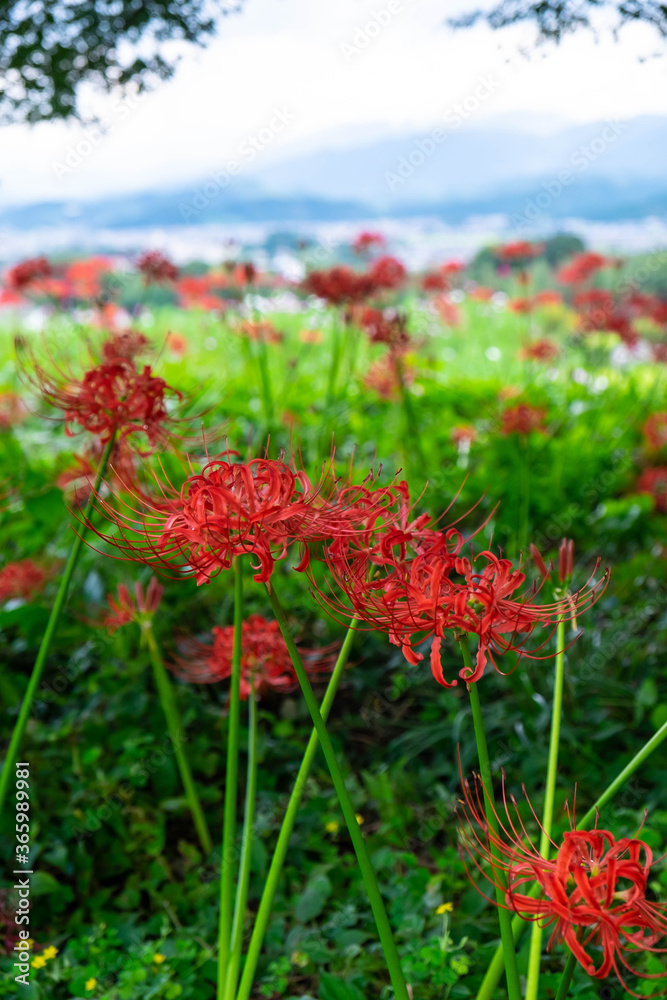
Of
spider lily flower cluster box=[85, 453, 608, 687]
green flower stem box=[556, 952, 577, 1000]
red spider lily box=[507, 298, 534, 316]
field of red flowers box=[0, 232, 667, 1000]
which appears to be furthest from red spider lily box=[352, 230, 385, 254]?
green flower stem box=[556, 952, 577, 1000]

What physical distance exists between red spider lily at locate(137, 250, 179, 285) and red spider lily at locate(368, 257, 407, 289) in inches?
26.3

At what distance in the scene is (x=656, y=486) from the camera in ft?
9.58

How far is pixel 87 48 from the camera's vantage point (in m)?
2.12

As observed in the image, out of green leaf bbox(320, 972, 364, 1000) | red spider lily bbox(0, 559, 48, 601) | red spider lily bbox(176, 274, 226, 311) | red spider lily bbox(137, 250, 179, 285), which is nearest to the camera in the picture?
green leaf bbox(320, 972, 364, 1000)

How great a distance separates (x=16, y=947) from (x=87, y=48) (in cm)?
205

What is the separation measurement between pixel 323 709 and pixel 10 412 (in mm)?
2825

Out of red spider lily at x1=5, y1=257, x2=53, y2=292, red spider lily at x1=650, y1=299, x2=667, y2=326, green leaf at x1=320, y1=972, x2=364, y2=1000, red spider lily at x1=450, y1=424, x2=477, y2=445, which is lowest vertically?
red spider lily at x1=450, y1=424, x2=477, y2=445

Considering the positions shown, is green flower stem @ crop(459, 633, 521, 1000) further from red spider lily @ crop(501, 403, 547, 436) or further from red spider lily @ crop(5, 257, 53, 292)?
red spider lily @ crop(5, 257, 53, 292)

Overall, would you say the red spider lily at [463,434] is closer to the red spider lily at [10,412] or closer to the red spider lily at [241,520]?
the red spider lily at [10,412]

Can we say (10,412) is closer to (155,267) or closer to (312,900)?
(155,267)

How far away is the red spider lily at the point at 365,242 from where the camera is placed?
3.26 metres

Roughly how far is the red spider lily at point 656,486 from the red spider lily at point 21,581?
6.74 ft

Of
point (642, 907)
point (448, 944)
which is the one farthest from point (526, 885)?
point (642, 907)

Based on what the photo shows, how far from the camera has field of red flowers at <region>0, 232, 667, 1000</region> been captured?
2.53 ft
